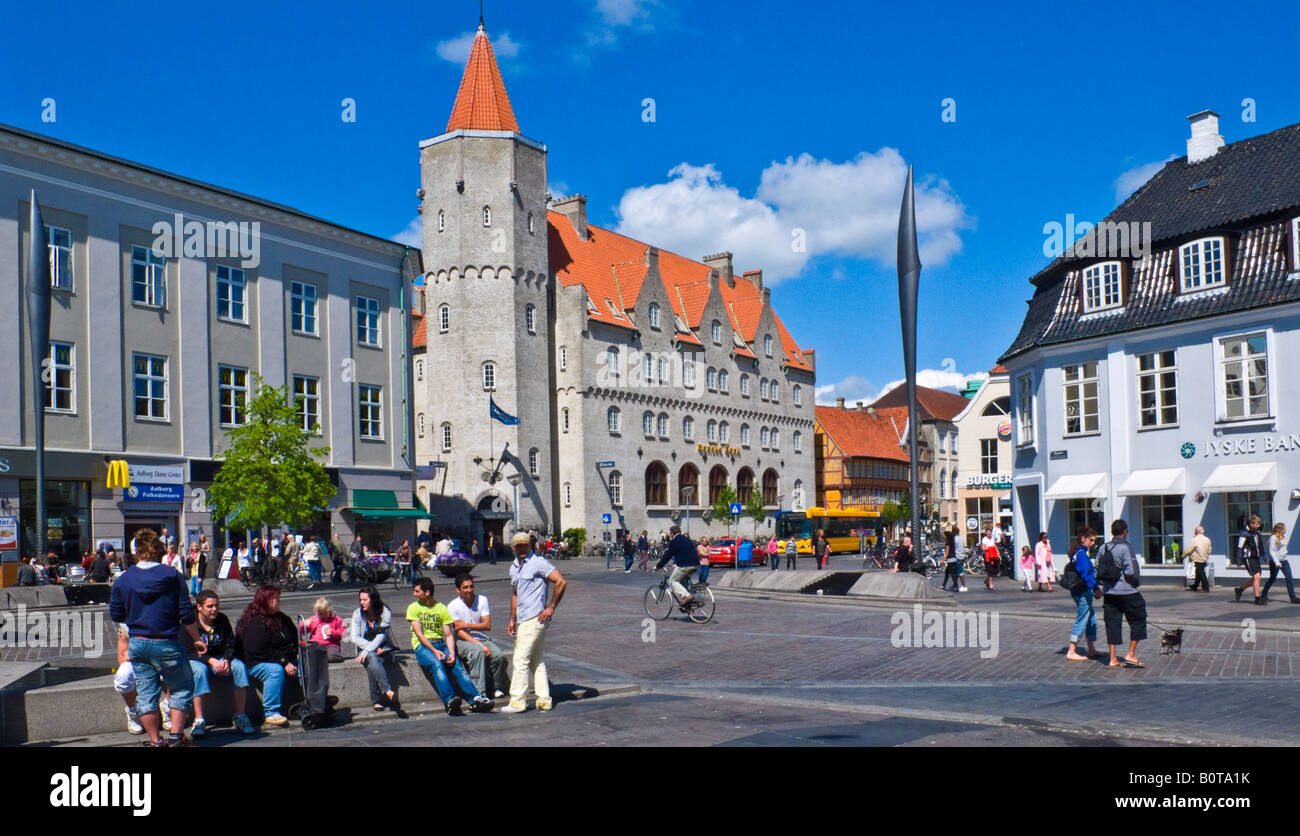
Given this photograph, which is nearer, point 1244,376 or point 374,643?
point 374,643

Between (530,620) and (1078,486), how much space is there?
24355 millimetres

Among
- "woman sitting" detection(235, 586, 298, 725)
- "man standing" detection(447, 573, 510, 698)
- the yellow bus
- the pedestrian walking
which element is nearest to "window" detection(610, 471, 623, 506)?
the yellow bus

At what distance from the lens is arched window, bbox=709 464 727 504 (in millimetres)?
80062

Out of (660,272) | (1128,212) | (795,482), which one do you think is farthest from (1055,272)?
(795,482)

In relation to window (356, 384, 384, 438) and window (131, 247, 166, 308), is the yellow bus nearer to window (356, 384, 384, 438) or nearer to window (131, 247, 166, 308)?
window (356, 384, 384, 438)

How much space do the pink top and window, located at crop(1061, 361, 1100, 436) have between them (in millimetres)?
25748

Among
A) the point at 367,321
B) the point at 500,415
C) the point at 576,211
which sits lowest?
the point at 500,415

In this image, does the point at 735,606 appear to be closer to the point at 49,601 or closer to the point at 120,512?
the point at 49,601

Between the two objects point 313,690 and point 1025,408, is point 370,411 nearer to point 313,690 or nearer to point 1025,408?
point 1025,408

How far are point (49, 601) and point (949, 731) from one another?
900 inches

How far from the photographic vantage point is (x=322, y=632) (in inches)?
464

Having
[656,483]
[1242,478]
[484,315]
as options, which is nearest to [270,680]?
[1242,478]

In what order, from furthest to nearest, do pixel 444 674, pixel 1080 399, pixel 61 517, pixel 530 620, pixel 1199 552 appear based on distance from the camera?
pixel 61 517, pixel 1080 399, pixel 1199 552, pixel 530 620, pixel 444 674

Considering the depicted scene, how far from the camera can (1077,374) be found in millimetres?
33281
